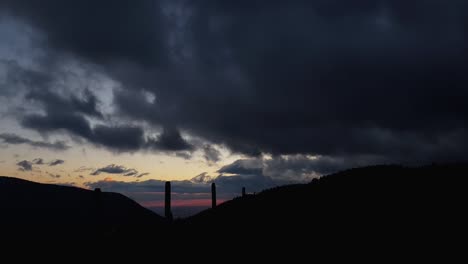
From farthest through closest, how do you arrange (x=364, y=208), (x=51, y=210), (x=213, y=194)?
(x=51, y=210) → (x=213, y=194) → (x=364, y=208)

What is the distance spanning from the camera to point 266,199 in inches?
968

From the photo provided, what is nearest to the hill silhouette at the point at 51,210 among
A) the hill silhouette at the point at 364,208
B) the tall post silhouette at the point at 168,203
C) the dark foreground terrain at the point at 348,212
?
the tall post silhouette at the point at 168,203

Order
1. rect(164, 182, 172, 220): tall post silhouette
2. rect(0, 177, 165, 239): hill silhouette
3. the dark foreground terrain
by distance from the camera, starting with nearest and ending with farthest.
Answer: the dark foreground terrain
rect(164, 182, 172, 220): tall post silhouette
rect(0, 177, 165, 239): hill silhouette

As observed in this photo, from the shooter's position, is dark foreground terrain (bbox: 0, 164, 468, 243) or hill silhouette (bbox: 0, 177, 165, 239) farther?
hill silhouette (bbox: 0, 177, 165, 239)

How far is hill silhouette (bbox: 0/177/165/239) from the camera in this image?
281 feet

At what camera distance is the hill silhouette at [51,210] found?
85.5 m

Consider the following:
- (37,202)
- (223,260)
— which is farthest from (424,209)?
(37,202)

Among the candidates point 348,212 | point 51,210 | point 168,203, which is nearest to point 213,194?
point 168,203

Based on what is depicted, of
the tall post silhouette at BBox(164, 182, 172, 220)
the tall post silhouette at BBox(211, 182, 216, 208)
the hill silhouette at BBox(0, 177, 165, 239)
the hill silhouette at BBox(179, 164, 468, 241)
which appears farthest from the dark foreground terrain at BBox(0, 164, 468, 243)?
the hill silhouette at BBox(0, 177, 165, 239)

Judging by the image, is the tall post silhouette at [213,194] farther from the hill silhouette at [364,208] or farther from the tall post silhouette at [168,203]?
the tall post silhouette at [168,203]

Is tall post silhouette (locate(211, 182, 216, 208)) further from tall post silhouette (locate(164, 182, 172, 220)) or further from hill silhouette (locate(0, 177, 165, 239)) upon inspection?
hill silhouette (locate(0, 177, 165, 239))

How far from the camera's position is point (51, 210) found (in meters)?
105

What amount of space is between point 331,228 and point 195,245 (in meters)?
6.02

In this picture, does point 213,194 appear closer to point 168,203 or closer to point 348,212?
point 168,203
